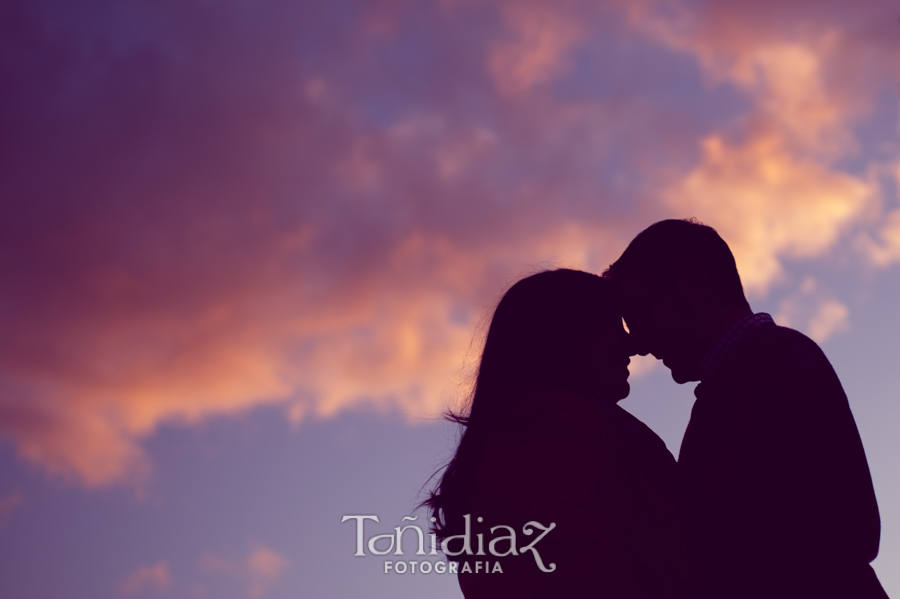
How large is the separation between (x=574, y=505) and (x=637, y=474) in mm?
398

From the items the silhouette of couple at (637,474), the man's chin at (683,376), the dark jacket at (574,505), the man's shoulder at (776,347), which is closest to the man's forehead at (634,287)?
the man's chin at (683,376)

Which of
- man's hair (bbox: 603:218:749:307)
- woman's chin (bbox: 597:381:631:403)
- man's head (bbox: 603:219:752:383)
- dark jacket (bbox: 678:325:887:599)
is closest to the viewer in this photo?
dark jacket (bbox: 678:325:887:599)

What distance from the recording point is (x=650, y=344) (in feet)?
15.7

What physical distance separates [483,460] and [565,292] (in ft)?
3.33

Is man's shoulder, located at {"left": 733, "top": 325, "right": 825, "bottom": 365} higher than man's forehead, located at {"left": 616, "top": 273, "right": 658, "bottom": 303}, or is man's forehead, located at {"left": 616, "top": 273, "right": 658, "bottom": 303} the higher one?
man's forehead, located at {"left": 616, "top": 273, "right": 658, "bottom": 303}

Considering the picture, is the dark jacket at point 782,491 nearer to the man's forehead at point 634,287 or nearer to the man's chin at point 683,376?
the man's chin at point 683,376

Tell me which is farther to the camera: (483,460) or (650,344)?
(650,344)

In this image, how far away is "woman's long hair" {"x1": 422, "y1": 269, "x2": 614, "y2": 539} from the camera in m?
3.56

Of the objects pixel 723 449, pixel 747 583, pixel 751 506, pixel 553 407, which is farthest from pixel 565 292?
pixel 747 583

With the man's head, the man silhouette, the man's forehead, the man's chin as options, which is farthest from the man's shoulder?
the man's forehead

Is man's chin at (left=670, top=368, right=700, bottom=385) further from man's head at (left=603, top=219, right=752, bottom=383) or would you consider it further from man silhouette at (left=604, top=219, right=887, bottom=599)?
man silhouette at (left=604, top=219, right=887, bottom=599)

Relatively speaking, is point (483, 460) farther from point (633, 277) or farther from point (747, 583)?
point (633, 277)

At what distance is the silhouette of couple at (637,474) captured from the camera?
9.93 ft

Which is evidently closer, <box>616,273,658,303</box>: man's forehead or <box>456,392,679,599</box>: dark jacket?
<box>456,392,679,599</box>: dark jacket
